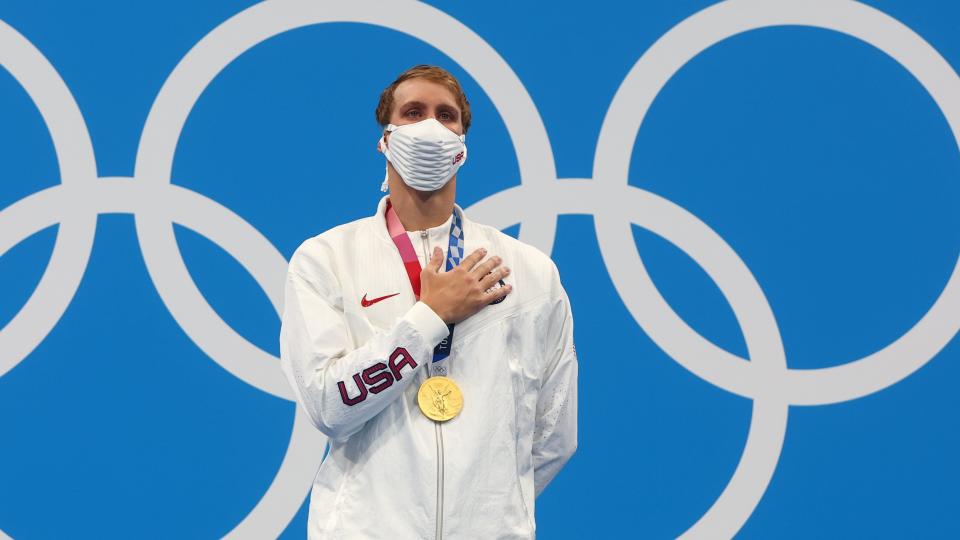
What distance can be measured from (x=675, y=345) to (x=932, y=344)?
106cm

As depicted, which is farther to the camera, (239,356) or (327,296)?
(239,356)

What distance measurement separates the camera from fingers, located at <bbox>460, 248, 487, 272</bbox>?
310 cm

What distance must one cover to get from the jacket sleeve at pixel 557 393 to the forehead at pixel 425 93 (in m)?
0.57

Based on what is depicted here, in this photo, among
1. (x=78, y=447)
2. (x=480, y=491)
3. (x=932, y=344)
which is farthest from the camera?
(x=932, y=344)

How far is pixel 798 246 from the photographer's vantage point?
479 centimetres

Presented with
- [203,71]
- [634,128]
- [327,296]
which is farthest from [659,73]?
[327,296]

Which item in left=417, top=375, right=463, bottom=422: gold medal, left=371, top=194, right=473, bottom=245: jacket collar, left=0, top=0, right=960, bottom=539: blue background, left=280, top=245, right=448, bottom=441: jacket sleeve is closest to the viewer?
left=280, top=245, right=448, bottom=441: jacket sleeve

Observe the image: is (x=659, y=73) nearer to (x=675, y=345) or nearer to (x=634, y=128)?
(x=634, y=128)

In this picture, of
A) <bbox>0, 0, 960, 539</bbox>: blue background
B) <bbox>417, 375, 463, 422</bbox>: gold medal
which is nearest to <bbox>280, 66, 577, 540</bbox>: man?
<bbox>417, 375, 463, 422</bbox>: gold medal

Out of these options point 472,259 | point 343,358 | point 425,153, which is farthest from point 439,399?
point 425,153

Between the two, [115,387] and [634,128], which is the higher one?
[634,128]

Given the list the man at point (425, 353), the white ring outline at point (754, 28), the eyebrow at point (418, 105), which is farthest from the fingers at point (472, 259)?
the white ring outline at point (754, 28)

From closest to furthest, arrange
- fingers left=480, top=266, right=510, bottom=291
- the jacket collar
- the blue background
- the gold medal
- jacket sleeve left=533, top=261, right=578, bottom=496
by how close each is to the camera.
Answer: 1. the gold medal
2. fingers left=480, top=266, right=510, bottom=291
3. the jacket collar
4. jacket sleeve left=533, top=261, right=578, bottom=496
5. the blue background

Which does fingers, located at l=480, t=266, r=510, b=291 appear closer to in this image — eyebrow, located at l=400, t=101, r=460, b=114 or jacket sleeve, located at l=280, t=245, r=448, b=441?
jacket sleeve, located at l=280, t=245, r=448, b=441
